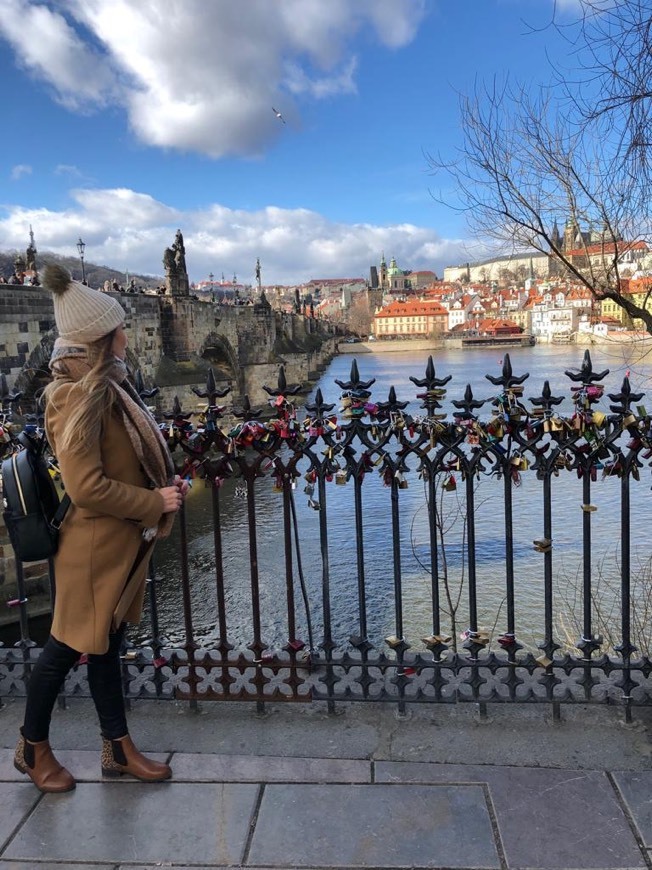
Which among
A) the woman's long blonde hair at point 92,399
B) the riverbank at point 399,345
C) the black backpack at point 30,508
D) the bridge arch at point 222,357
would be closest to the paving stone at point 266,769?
the black backpack at point 30,508

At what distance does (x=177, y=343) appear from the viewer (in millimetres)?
27375

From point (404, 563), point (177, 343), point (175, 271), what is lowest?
point (404, 563)

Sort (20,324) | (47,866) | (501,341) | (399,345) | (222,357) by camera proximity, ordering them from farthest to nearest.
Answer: (399,345) → (501,341) → (222,357) → (20,324) → (47,866)

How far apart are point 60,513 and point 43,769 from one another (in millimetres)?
944

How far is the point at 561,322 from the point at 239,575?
73.5 metres

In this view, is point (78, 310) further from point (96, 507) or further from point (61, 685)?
point (61, 685)

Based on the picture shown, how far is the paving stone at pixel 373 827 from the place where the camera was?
2.20m

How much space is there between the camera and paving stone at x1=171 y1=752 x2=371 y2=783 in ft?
8.55

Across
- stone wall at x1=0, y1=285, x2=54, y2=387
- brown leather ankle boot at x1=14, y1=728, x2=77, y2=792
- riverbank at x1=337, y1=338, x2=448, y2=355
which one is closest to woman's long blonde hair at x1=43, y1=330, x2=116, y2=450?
brown leather ankle boot at x1=14, y1=728, x2=77, y2=792

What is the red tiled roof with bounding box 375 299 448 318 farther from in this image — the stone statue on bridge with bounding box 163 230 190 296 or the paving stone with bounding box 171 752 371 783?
the paving stone with bounding box 171 752 371 783

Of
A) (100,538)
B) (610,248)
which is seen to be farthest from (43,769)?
(610,248)

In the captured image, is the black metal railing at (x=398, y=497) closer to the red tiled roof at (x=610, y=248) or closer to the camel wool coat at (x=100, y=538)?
the camel wool coat at (x=100, y=538)

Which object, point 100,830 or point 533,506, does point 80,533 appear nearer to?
point 100,830

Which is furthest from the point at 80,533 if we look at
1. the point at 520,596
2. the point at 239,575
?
the point at 239,575
